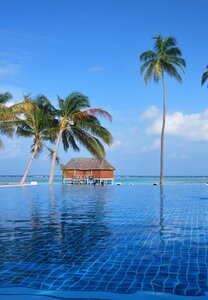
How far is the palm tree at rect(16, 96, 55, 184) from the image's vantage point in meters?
23.4

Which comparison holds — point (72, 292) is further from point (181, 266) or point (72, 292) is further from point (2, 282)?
point (181, 266)

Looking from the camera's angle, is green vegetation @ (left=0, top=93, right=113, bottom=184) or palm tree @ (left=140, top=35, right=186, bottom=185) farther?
palm tree @ (left=140, top=35, right=186, bottom=185)

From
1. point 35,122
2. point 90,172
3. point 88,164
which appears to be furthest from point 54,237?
point 88,164

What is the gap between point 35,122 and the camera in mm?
23688

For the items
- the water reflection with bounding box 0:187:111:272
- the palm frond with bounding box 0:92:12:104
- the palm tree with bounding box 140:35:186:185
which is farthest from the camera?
the palm tree with bounding box 140:35:186:185

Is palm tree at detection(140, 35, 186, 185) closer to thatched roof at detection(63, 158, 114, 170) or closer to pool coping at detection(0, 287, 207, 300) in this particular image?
thatched roof at detection(63, 158, 114, 170)

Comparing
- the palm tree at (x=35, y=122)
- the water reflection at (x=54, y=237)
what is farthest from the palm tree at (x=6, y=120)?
the water reflection at (x=54, y=237)

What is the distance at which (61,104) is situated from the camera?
24.4m

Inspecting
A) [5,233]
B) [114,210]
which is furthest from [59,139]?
[5,233]

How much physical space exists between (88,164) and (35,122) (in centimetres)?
1202

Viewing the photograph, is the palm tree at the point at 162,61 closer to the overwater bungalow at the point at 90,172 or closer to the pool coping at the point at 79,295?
the overwater bungalow at the point at 90,172

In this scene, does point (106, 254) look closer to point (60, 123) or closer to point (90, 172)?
point (60, 123)

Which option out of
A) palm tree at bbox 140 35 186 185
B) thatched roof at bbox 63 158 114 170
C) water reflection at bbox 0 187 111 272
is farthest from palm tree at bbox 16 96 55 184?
water reflection at bbox 0 187 111 272

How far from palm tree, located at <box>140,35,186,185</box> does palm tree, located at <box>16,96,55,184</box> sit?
766 centimetres
